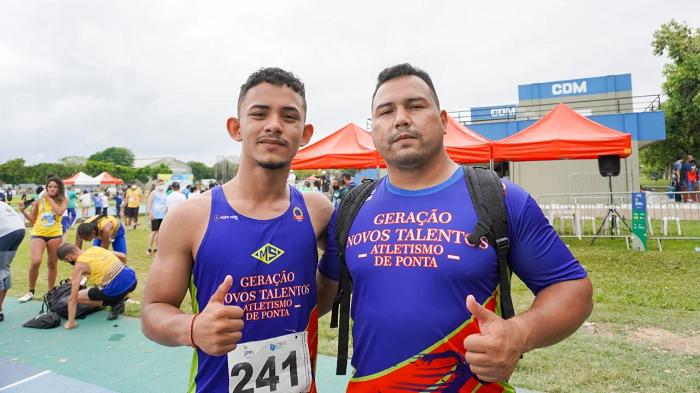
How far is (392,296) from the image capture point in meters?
1.57

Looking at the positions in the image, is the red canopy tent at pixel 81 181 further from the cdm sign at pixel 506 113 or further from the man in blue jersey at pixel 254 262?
the man in blue jersey at pixel 254 262

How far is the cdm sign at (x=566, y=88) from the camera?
78.7ft

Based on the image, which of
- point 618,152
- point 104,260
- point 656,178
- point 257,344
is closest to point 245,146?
point 257,344

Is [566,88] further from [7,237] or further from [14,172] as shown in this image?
[14,172]

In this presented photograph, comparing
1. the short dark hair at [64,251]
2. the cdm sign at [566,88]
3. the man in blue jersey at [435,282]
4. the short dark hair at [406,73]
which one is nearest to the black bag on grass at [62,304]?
the short dark hair at [64,251]

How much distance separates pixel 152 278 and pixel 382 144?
3.86ft

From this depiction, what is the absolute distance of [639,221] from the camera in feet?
28.3

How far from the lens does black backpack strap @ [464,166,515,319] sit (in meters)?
1.52

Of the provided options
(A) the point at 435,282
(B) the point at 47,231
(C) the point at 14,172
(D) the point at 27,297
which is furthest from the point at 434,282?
(C) the point at 14,172

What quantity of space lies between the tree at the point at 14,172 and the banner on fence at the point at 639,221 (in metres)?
75.2

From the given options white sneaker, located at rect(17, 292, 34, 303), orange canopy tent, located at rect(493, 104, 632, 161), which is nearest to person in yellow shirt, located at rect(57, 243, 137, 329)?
white sneaker, located at rect(17, 292, 34, 303)

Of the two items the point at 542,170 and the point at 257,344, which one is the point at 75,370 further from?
the point at 542,170

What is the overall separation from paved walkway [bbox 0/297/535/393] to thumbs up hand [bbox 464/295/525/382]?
2.52 meters

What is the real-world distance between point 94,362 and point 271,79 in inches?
160
